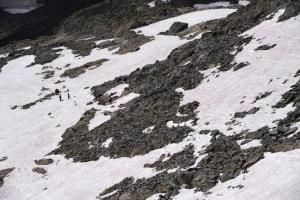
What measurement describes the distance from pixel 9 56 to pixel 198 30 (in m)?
36.5

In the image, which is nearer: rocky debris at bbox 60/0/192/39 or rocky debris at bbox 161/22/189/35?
rocky debris at bbox 161/22/189/35

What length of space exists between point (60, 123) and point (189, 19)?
28814 millimetres

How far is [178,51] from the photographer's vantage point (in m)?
56.0

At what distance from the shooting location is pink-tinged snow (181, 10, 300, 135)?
33188 mm

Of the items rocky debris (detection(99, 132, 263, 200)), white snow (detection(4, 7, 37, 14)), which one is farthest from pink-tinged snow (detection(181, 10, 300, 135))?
white snow (detection(4, 7, 37, 14))

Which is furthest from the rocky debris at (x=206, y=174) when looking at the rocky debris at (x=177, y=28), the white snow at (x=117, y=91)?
the rocky debris at (x=177, y=28)

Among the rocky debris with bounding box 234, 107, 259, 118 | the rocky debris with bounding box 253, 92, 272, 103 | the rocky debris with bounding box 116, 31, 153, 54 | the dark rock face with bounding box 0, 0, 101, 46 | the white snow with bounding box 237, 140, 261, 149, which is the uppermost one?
the white snow with bounding box 237, 140, 261, 149

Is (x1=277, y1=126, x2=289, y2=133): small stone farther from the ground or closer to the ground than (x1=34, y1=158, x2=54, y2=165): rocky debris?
farther from the ground

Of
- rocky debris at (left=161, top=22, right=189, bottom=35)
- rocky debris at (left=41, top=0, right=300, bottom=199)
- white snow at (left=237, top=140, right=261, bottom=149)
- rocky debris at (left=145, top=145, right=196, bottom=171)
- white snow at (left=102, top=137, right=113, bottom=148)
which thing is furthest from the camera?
→ rocky debris at (left=161, top=22, right=189, bottom=35)

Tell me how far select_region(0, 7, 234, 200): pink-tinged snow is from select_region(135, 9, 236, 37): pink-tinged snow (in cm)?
30

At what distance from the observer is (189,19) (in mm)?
74000

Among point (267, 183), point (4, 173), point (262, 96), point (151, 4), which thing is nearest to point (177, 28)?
point (4, 173)

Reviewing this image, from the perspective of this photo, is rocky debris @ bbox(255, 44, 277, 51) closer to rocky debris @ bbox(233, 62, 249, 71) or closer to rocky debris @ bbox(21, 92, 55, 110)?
rocky debris @ bbox(233, 62, 249, 71)

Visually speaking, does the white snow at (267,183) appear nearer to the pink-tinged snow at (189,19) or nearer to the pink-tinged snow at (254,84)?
the pink-tinged snow at (254,84)
